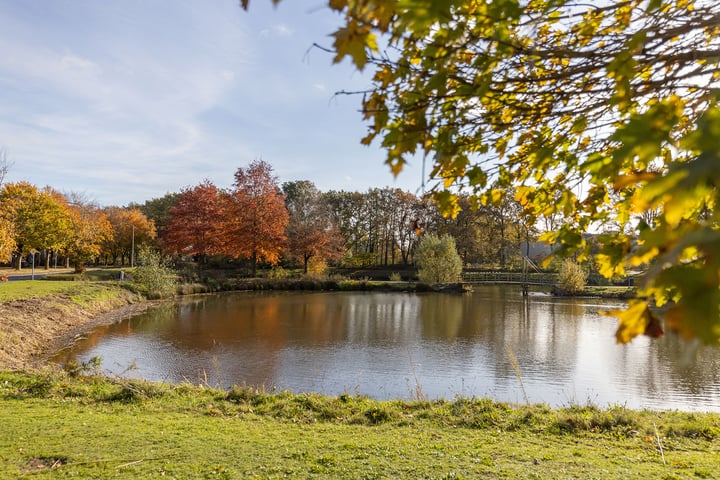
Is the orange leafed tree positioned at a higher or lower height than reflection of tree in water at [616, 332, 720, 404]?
higher

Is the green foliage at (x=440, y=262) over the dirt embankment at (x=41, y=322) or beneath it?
over

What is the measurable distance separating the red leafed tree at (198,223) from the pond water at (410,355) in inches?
486

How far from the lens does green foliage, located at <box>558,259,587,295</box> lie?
29844 mm

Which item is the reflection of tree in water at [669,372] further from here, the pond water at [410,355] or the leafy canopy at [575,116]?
the leafy canopy at [575,116]

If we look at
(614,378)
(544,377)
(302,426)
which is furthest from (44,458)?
(614,378)

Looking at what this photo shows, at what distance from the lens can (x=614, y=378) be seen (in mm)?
10664

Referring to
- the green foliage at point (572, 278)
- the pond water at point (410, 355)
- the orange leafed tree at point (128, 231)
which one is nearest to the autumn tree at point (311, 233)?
the orange leafed tree at point (128, 231)

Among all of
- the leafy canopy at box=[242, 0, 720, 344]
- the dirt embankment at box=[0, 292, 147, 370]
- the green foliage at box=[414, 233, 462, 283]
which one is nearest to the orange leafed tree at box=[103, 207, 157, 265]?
the dirt embankment at box=[0, 292, 147, 370]

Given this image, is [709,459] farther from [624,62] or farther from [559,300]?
[559,300]

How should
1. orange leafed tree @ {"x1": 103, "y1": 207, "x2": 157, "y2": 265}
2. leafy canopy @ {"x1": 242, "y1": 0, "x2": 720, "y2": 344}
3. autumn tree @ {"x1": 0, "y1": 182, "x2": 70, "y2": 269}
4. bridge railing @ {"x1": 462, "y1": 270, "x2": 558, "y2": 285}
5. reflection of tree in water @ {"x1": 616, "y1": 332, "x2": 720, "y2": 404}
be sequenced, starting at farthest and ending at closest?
orange leafed tree @ {"x1": 103, "y1": 207, "x2": 157, "y2": 265} < bridge railing @ {"x1": 462, "y1": 270, "x2": 558, "y2": 285} < autumn tree @ {"x1": 0, "y1": 182, "x2": 70, "y2": 269} < reflection of tree in water @ {"x1": 616, "y1": 332, "x2": 720, "y2": 404} < leafy canopy @ {"x1": 242, "y1": 0, "x2": 720, "y2": 344}

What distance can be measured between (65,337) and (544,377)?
45.3 ft

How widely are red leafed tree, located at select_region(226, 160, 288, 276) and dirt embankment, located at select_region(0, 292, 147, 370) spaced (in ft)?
42.8

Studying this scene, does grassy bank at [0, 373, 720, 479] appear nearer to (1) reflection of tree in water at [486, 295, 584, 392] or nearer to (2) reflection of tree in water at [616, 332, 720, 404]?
(2) reflection of tree in water at [616, 332, 720, 404]

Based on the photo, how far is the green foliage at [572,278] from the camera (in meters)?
29.8
